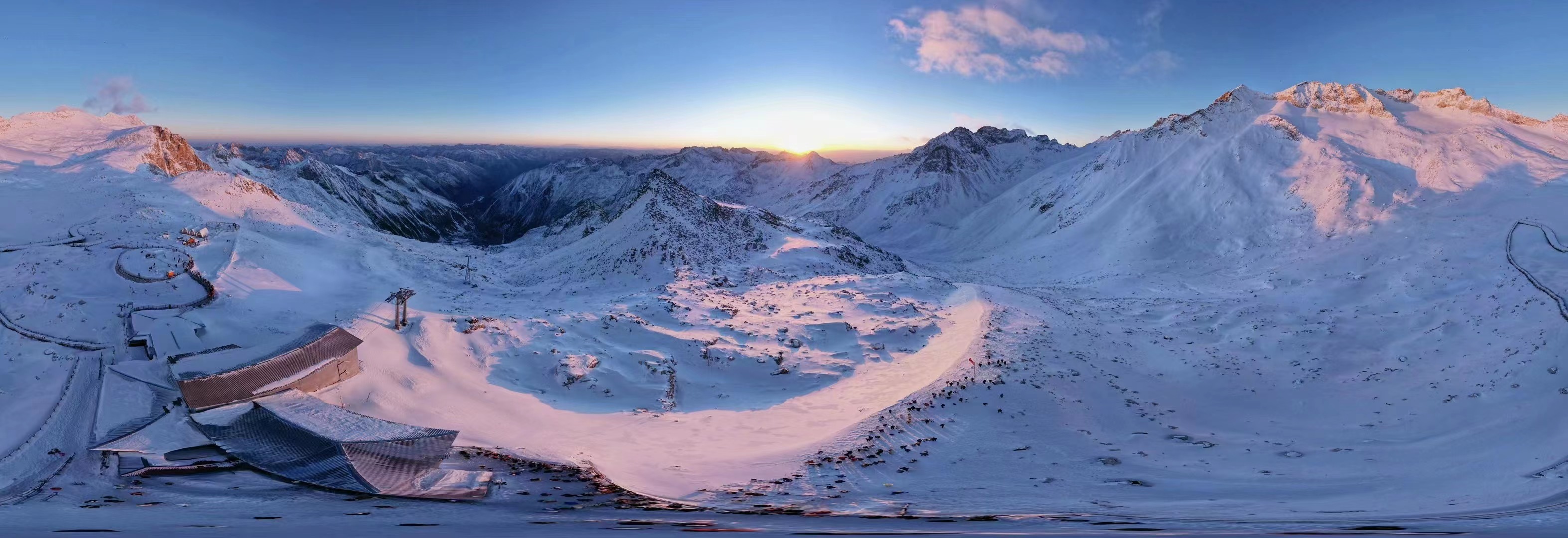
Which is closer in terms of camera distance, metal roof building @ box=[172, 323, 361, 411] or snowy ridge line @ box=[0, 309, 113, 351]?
metal roof building @ box=[172, 323, 361, 411]

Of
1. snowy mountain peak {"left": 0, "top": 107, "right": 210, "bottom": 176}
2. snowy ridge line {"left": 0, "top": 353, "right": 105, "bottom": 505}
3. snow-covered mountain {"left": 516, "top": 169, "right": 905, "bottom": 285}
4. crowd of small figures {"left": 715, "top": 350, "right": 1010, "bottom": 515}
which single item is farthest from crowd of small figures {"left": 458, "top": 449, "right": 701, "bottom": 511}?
snowy mountain peak {"left": 0, "top": 107, "right": 210, "bottom": 176}

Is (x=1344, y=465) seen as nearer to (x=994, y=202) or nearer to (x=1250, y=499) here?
(x=1250, y=499)

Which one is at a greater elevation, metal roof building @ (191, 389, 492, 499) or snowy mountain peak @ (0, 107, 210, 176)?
snowy mountain peak @ (0, 107, 210, 176)

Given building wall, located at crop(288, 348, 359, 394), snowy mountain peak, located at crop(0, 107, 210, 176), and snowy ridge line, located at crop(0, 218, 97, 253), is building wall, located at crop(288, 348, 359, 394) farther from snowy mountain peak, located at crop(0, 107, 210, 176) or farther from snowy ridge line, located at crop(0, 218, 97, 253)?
snowy mountain peak, located at crop(0, 107, 210, 176)

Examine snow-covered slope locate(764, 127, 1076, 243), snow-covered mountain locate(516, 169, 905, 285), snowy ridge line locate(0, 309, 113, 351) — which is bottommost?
snowy ridge line locate(0, 309, 113, 351)

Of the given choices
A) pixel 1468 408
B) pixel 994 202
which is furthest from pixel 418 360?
pixel 994 202

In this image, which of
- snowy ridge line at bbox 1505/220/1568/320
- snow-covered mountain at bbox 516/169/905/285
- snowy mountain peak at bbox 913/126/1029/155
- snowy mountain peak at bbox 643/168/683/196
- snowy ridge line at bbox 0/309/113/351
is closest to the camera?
snowy ridge line at bbox 1505/220/1568/320

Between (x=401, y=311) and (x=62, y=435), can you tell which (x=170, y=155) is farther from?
(x=62, y=435)
